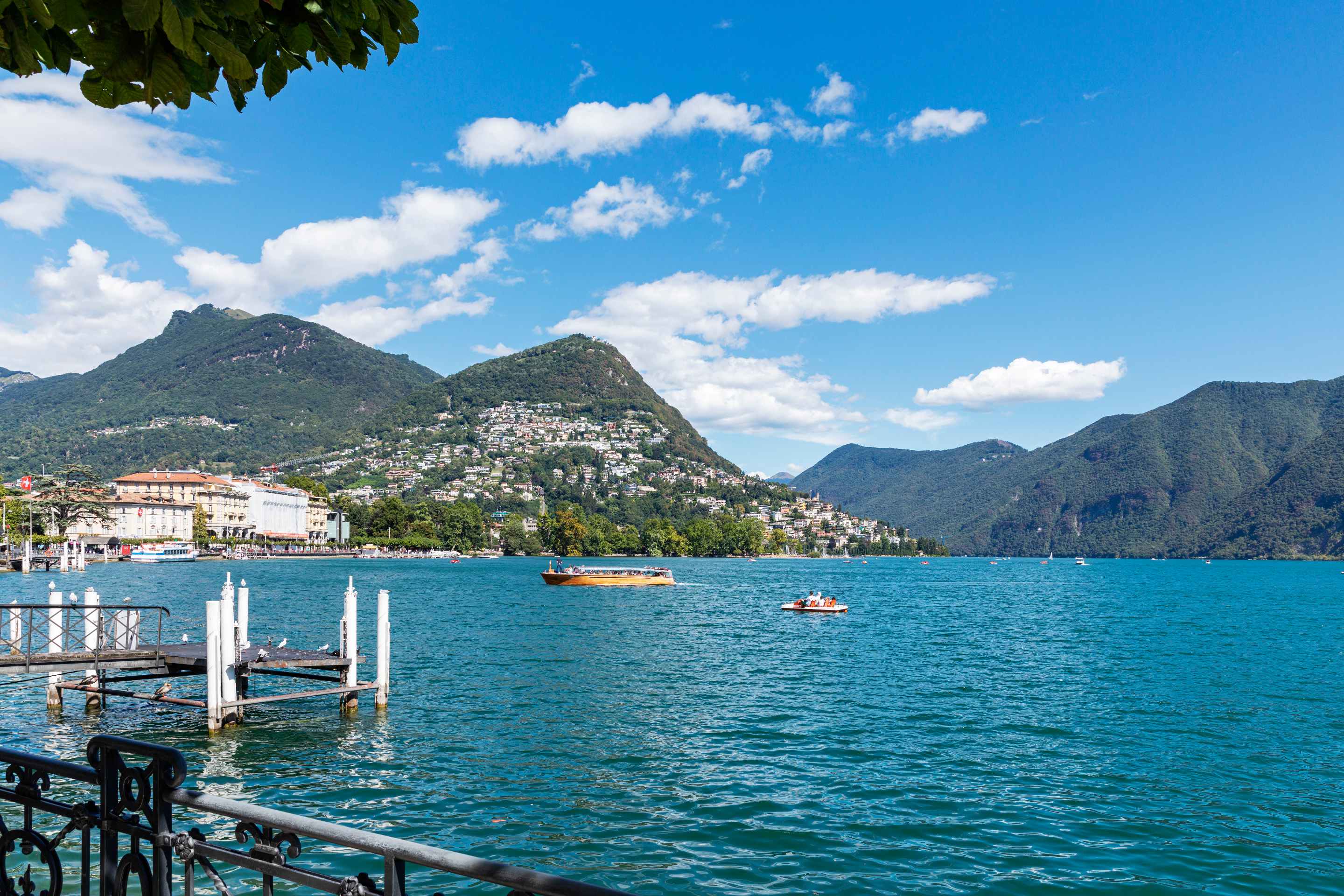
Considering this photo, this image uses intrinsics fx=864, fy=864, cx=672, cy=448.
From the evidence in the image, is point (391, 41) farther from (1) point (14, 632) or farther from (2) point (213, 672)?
(1) point (14, 632)

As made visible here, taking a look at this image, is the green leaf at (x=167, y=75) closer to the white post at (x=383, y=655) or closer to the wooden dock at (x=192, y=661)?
the wooden dock at (x=192, y=661)

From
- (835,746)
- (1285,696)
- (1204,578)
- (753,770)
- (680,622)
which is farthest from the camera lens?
(1204,578)

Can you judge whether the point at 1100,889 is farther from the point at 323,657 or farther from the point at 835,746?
the point at 323,657

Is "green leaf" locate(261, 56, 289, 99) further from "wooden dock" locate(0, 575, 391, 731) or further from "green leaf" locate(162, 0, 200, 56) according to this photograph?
"wooden dock" locate(0, 575, 391, 731)

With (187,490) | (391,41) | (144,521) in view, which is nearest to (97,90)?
(391,41)

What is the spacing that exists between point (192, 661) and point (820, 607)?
163 ft

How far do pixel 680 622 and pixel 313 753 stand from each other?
127ft

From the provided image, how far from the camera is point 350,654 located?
2534 centimetres

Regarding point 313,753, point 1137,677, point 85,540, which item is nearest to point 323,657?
point 313,753

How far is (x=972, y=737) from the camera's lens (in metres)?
23.6

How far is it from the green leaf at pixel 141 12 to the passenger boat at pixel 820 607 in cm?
6521

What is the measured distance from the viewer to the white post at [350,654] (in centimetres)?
2480

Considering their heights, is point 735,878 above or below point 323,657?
below

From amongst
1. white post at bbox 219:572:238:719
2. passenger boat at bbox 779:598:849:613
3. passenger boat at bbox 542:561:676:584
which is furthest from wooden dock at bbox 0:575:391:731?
passenger boat at bbox 542:561:676:584
